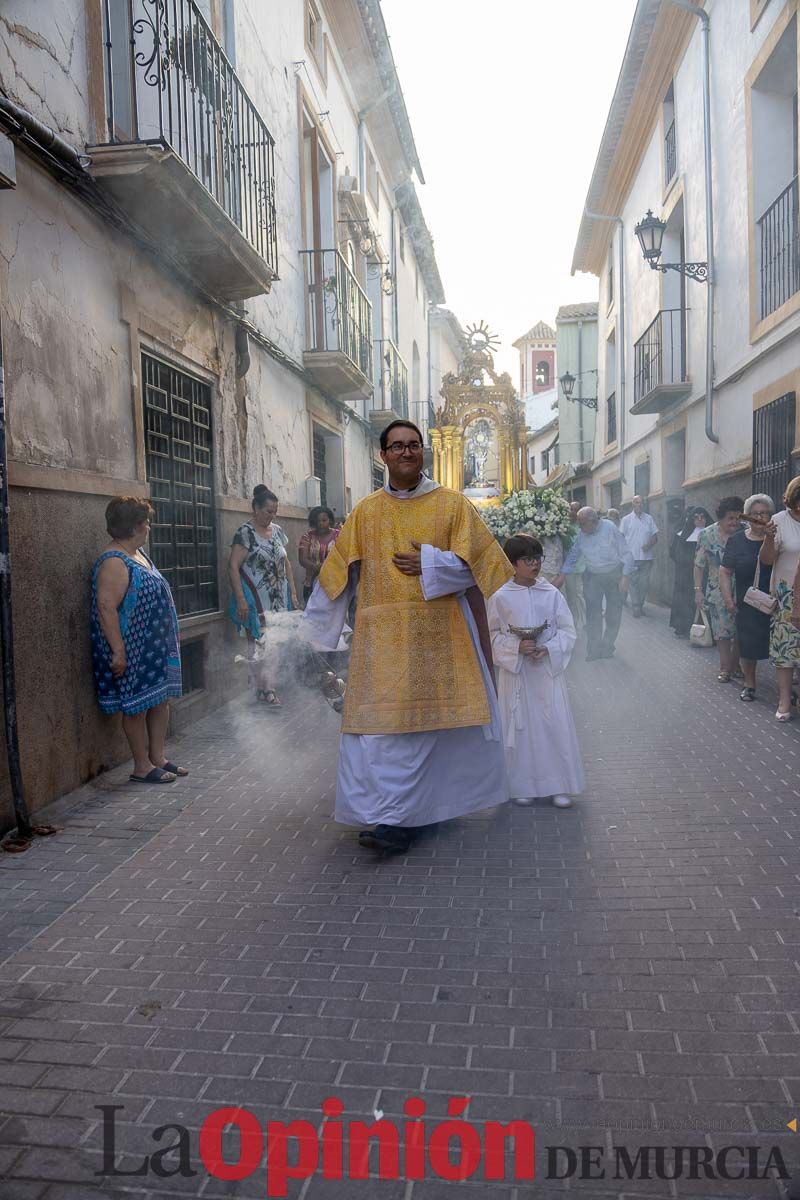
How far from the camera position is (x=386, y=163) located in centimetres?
1973

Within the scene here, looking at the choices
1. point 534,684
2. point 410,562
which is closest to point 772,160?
point 534,684

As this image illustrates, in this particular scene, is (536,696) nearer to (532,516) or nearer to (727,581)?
(727,581)

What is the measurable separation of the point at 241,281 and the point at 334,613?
4.54 m

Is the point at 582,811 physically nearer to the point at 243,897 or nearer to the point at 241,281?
the point at 243,897

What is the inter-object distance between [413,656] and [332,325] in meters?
9.48

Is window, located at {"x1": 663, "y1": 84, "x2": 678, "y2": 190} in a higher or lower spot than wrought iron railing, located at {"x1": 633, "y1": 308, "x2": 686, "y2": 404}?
higher

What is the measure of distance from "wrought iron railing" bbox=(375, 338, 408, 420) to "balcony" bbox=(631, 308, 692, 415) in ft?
15.8

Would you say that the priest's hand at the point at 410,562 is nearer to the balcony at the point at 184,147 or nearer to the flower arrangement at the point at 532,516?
the balcony at the point at 184,147

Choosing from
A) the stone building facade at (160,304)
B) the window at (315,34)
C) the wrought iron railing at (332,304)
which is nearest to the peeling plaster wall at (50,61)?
the stone building facade at (160,304)

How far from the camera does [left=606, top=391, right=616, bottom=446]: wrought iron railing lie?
2281cm

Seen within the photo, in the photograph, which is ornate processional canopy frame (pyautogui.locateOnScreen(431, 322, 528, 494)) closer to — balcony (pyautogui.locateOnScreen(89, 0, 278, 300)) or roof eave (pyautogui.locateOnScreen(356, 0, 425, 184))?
roof eave (pyautogui.locateOnScreen(356, 0, 425, 184))

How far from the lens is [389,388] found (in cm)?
1986

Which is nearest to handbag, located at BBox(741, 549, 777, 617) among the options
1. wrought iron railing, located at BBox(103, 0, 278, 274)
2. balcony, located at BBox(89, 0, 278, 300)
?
balcony, located at BBox(89, 0, 278, 300)

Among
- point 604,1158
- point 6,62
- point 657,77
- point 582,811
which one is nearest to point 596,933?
point 604,1158
